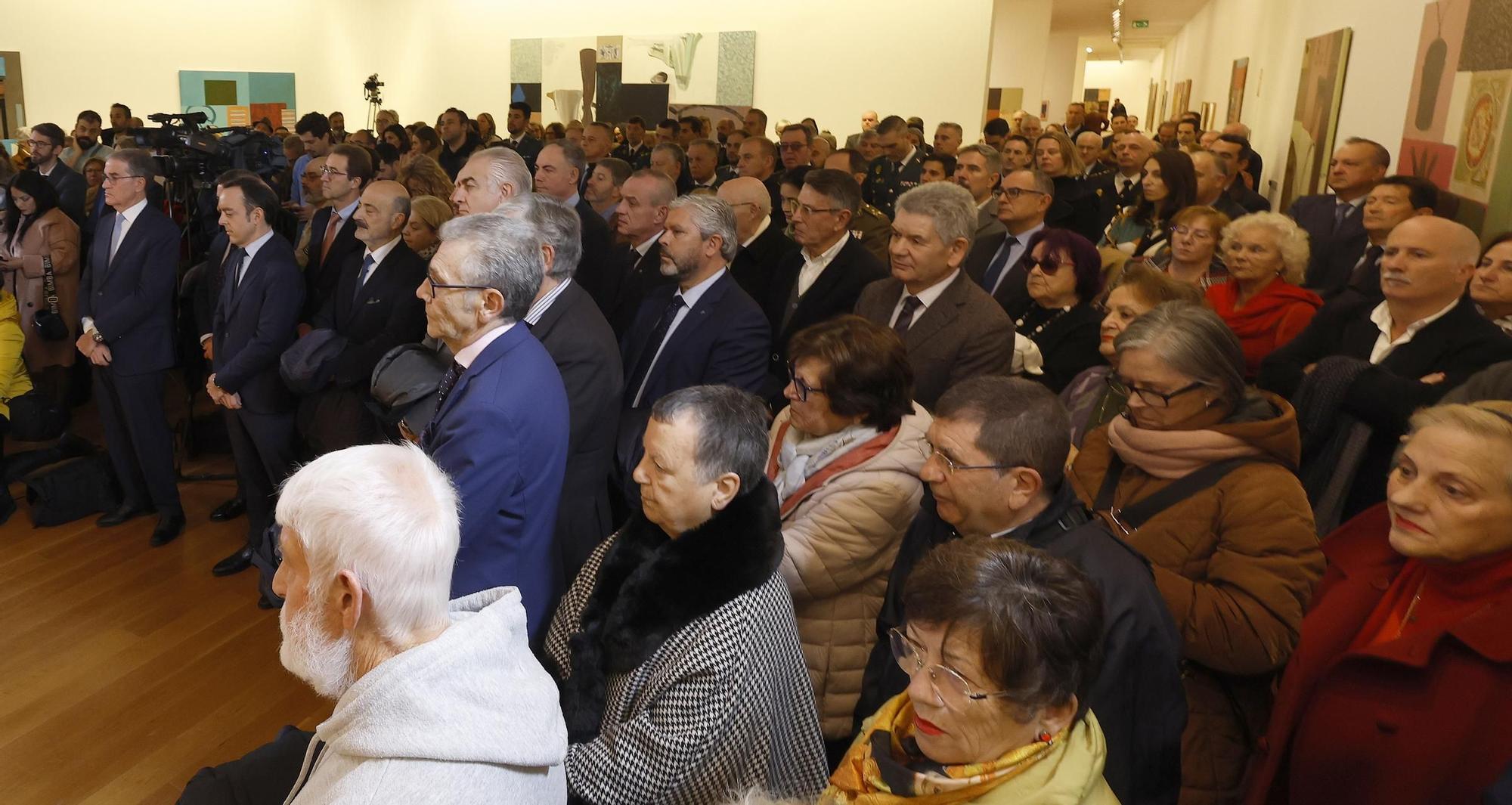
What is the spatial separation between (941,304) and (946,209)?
33cm

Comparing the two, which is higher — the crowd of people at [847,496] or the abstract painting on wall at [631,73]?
the abstract painting on wall at [631,73]

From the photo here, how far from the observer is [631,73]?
1502cm

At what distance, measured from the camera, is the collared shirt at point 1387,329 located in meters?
3.08

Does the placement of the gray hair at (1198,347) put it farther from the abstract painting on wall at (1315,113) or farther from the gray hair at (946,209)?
the abstract painting on wall at (1315,113)

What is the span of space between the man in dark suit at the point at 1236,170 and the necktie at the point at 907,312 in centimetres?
342

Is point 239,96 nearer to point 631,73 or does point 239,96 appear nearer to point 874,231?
point 631,73

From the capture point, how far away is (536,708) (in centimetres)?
155

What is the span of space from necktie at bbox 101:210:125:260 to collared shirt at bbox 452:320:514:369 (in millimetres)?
2976

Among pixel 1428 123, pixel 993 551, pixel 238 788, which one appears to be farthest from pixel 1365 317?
pixel 238 788

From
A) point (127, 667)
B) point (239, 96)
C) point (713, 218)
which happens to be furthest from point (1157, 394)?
point (239, 96)

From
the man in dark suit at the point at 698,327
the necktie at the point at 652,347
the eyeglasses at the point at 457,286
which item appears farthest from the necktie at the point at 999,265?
the eyeglasses at the point at 457,286

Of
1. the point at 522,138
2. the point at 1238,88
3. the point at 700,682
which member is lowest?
the point at 700,682

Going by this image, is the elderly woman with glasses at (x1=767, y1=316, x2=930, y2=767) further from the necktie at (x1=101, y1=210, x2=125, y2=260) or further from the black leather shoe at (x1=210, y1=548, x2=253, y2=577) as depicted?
the necktie at (x1=101, y1=210, x2=125, y2=260)

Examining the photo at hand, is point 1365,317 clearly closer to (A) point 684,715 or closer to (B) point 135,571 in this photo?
(A) point 684,715
